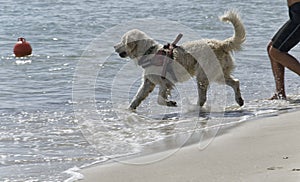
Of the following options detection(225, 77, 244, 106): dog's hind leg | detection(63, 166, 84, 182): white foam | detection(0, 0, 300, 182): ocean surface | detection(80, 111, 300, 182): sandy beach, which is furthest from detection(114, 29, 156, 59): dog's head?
detection(63, 166, 84, 182): white foam

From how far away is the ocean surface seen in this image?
5848mm

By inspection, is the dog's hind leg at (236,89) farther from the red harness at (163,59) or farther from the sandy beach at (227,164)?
the sandy beach at (227,164)

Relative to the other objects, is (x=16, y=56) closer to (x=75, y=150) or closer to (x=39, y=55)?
(x=39, y=55)

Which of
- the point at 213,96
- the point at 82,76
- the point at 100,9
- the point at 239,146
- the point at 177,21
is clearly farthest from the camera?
the point at 100,9

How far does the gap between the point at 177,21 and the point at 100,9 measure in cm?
354

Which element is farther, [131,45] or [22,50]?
[22,50]

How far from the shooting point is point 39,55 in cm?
1180

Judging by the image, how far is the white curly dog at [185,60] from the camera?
761 centimetres

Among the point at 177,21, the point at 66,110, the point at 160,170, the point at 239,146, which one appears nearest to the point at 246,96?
the point at 66,110

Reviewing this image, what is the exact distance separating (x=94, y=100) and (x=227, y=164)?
12.0ft

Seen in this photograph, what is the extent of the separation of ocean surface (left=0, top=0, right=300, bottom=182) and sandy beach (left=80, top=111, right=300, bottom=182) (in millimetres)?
239

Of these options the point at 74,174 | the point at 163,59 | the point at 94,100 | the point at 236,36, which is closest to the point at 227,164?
the point at 74,174

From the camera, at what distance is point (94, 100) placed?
8.33m

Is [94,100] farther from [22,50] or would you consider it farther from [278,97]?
[22,50]
